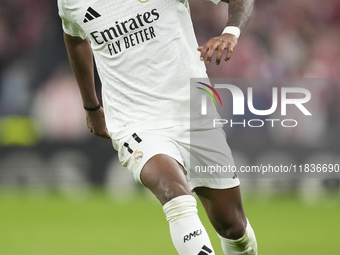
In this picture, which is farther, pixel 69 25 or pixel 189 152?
pixel 69 25

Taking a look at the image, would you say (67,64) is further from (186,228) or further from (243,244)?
(186,228)

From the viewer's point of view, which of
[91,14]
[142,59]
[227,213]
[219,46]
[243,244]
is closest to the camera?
[219,46]

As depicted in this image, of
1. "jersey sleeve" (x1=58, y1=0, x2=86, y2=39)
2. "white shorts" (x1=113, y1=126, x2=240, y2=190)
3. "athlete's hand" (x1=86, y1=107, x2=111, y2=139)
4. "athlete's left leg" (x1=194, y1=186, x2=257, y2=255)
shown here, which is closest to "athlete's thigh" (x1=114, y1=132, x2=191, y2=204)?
"white shorts" (x1=113, y1=126, x2=240, y2=190)

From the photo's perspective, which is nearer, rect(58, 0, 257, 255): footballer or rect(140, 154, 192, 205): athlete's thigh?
rect(140, 154, 192, 205): athlete's thigh

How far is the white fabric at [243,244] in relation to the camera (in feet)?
12.6

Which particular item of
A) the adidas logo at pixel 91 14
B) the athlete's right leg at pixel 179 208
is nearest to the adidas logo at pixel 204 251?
the athlete's right leg at pixel 179 208

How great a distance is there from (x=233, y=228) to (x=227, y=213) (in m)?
0.15

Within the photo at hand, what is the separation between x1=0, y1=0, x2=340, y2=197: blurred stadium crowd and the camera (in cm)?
860

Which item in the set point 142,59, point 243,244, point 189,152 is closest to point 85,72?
point 142,59

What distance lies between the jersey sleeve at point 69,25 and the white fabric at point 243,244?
5.51 ft

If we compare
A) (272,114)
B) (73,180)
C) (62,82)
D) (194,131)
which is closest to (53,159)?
(73,180)

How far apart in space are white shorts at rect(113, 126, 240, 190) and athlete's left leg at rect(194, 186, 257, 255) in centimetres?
6

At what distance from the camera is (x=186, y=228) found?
2.82 metres

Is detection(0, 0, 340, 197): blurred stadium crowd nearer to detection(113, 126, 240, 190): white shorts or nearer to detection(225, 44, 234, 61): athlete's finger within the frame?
detection(113, 126, 240, 190): white shorts
